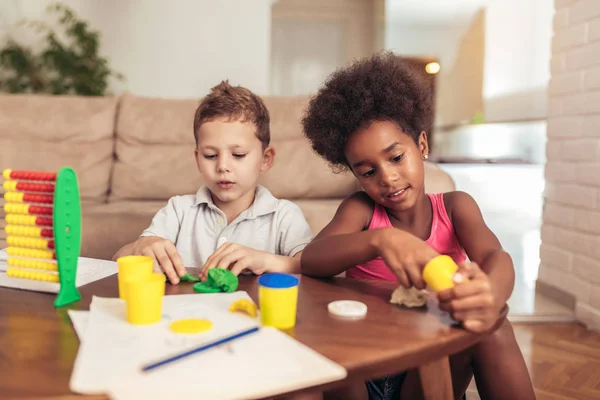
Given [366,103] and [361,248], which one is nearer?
[361,248]

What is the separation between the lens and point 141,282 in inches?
27.1

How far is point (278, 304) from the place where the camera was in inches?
26.9

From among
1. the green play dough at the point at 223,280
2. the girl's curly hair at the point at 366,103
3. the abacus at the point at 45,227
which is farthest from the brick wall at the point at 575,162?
the abacus at the point at 45,227

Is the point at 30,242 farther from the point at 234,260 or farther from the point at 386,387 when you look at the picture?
the point at 386,387

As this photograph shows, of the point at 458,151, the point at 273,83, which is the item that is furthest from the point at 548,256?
the point at 273,83

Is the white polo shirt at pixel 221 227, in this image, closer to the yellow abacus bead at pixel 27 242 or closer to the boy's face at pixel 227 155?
the boy's face at pixel 227 155

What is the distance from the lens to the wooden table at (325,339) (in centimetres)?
57

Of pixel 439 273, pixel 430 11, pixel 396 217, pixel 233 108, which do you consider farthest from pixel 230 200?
pixel 430 11

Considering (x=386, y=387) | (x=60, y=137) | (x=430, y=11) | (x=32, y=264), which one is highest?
(x=430, y=11)

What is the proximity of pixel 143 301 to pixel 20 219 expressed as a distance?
0.34 metres

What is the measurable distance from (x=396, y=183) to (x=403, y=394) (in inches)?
17.0

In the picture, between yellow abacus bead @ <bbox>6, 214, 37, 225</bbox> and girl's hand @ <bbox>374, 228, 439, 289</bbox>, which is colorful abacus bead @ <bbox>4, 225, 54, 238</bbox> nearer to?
yellow abacus bead @ <bbox>6, 214, 37, 225</bbox>

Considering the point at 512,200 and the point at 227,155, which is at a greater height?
the point at 227,155

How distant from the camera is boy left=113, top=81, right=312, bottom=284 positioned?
52.9 inches
